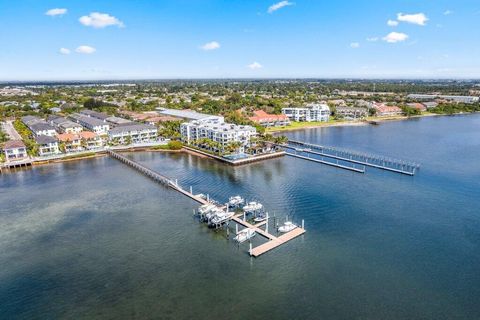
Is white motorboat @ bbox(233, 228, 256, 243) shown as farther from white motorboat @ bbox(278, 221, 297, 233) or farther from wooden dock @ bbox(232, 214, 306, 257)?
white motorboat @ bbox(278, 221, 297, 233)

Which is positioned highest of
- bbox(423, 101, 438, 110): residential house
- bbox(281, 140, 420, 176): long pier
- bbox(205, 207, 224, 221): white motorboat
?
bbox(423, 101, 438, 110): residential house

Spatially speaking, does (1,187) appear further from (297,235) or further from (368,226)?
(368,226)

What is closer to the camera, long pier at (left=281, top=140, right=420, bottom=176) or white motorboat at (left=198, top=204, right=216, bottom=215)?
white motorboat at (left=198, top=204, right=216, bottom=215)

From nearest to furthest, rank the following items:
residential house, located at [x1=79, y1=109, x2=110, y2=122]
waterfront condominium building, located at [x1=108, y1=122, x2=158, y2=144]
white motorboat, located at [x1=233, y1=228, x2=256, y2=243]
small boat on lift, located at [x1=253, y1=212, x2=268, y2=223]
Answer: white motorboat, located at [x1=233, y1=228, x2=256, y2=243] < small boat on lift, located at [x1=253, y1=212, x2=268, y2=223] < waterfront condominium building, located at [x1=108, y1=122, x2=158, y2=144] < residential house, located at [x1=79, y1=109, x2=110, y2=122]

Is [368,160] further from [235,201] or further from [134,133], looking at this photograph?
[134,133]

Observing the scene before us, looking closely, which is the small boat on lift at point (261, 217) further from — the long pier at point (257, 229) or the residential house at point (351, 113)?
the residential house at point (351, 113)

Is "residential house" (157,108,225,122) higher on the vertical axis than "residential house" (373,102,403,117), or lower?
higher

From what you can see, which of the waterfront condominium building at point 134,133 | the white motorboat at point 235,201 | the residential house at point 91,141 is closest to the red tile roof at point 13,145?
the residential house at point 91,141

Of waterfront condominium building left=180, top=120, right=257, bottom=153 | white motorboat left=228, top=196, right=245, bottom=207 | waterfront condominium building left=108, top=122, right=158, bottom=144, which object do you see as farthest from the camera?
waterfront condominium building left=108, top=122, right=158, bottom=144

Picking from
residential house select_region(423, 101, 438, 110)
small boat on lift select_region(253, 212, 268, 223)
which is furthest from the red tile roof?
residential house select_region(423, 101, 438, 110)
